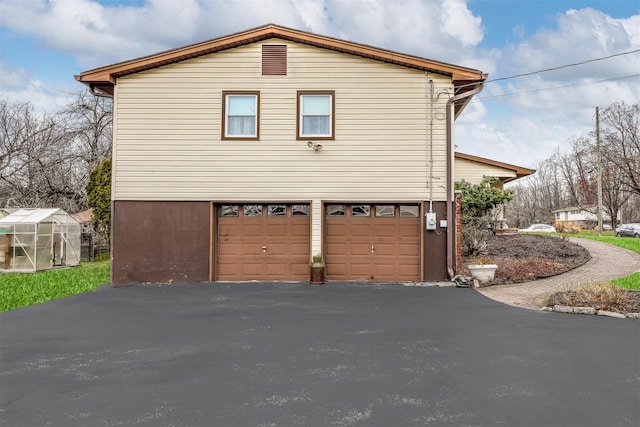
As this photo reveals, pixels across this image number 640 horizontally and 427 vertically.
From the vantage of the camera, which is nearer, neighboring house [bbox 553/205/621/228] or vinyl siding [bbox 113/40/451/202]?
vinyl siding [bbox 113/40/451/202]

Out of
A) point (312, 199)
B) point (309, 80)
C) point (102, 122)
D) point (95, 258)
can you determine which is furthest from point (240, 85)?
point (102, 122)

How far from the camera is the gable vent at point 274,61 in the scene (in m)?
12.8

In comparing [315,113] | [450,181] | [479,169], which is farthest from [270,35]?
[479,169]

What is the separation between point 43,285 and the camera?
12.1m

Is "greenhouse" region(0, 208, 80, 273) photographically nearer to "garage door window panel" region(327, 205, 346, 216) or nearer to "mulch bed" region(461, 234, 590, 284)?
"garage door window panel" region(327, 205, 346, 216)

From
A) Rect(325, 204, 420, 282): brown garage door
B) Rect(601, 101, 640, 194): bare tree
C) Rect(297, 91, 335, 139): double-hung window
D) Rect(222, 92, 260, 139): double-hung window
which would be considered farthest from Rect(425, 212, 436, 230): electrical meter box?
Rect(601, 101, 640, 194): bare tree

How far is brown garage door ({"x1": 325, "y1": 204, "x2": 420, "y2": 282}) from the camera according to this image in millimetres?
12758

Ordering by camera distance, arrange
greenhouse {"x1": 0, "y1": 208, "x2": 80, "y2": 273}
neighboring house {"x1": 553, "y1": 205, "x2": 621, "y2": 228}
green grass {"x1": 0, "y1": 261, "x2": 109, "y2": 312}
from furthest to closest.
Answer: neighboring house {"x1": 553, "y1": 205, "x2": 621, "y2": 228}, greenhouse {"x1": 0, "y1": 208, "x2": 80, "y2": 273}, green grass {"x1": 0, "y1": 261, "x2": 109, "y2": 312}

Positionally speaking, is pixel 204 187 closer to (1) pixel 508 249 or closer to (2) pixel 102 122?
(1) pixel 508 249

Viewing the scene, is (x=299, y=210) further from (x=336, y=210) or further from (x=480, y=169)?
(x=480, y=169)

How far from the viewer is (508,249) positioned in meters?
16.1

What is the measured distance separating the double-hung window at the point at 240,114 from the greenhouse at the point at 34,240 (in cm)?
946

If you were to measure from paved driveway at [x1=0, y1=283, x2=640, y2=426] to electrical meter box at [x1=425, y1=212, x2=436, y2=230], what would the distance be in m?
3.77


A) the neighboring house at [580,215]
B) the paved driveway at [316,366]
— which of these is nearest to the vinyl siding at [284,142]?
the paved driveway at [316,366]
